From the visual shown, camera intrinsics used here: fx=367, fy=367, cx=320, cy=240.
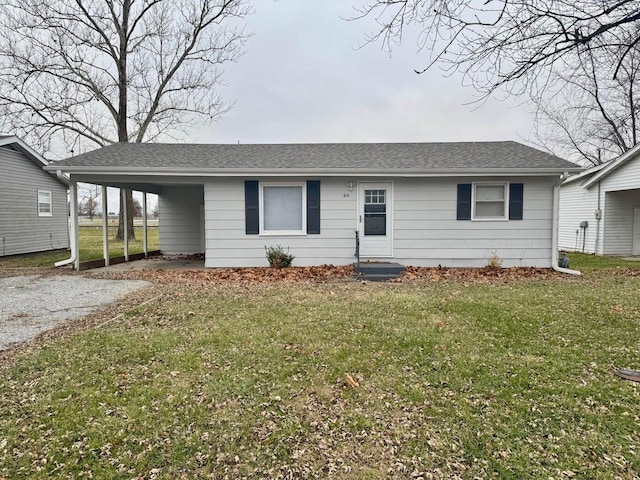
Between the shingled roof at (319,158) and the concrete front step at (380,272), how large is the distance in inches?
92.1

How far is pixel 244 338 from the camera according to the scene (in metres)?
4.28

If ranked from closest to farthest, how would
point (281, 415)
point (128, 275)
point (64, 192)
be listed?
point (281, 415) < point (128, 275) < point (64, 192)

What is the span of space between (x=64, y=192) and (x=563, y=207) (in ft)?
73.1

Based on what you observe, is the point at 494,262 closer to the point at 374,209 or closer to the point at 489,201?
the point at 489,201

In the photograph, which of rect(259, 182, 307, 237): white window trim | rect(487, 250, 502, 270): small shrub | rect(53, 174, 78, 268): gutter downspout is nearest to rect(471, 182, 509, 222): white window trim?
rect(487, 250, 502, 270): small shrub

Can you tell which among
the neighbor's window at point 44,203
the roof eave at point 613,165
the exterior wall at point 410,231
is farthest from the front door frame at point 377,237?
the neighbor's window at point 44,203

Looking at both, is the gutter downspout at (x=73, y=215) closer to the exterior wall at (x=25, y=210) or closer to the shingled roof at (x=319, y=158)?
the shingled roof at (x=319, y=158)

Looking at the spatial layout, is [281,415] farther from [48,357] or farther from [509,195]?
[509,195]

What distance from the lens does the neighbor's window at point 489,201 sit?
30.8 feet

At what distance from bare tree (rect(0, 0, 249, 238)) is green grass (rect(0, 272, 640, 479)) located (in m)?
14.0

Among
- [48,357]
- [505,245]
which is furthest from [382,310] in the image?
[505,245]

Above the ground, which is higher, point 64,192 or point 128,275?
point 64,192

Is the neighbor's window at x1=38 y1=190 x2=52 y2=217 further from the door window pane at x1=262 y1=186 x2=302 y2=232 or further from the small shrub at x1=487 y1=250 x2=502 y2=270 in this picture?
the small shrub at x1=487 y1=250 x2=502 y2=270

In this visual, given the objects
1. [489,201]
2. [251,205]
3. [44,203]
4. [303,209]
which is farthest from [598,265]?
[44,203]
